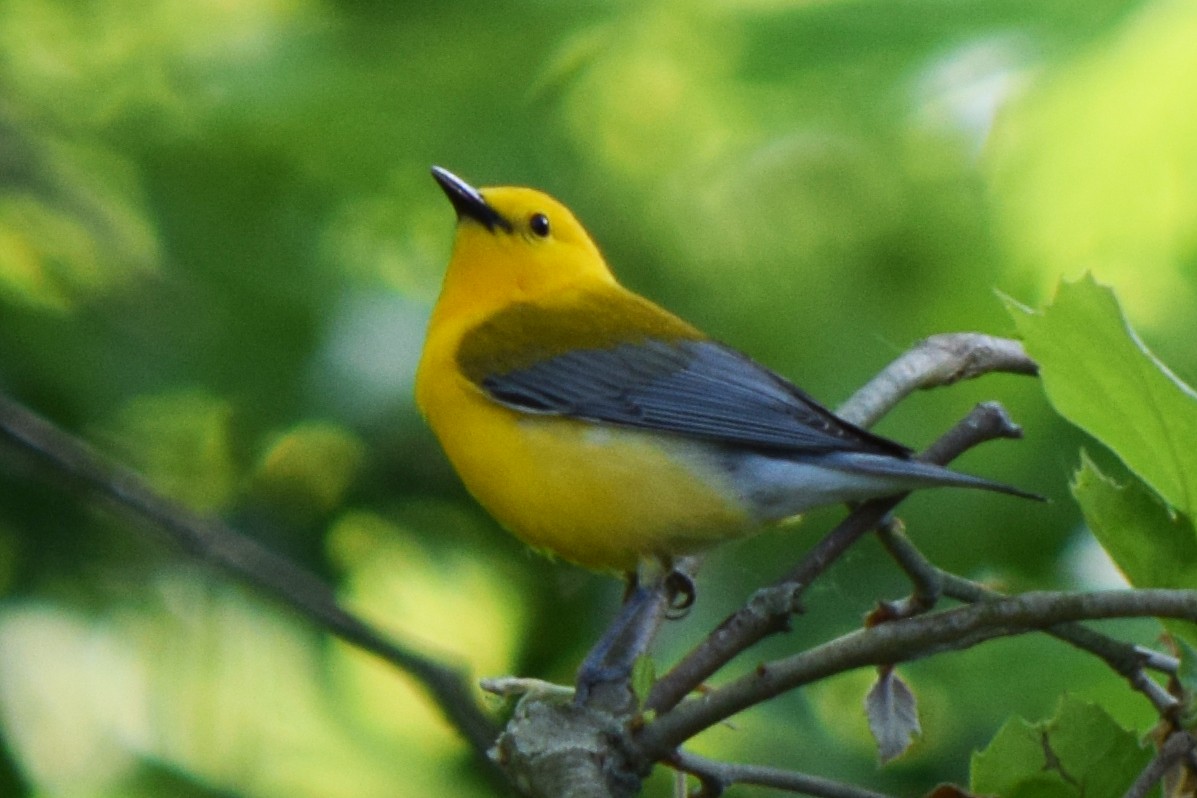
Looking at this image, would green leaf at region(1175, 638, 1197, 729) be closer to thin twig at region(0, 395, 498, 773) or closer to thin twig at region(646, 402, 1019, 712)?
thin twig at region(646, 402, 1019, 712)

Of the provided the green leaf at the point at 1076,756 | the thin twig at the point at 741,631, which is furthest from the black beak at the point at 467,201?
the green leaf at the point at 1076,756

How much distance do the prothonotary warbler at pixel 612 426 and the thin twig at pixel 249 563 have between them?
Result: 0.66 metres

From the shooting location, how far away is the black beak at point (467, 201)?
12.3 ft

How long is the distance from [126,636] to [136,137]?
132 cm

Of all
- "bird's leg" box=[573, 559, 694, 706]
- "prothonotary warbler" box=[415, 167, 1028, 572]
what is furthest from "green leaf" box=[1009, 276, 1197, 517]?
"prothonotary warbler" box=[415, 167, 1028, 572]

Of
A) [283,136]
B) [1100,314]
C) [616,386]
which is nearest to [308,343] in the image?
[283,136]

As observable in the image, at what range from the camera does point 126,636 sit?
12.2 feet

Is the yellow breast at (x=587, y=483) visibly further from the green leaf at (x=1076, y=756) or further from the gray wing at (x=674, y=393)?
the green leaf at (x=1076, y=756)

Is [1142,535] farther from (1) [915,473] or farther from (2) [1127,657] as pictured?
(1) [915,473]

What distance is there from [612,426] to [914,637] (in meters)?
1.85

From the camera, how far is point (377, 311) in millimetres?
4023

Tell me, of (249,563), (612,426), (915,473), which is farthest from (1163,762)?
(612,426)

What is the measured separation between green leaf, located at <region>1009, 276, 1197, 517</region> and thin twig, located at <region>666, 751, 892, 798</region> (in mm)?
443

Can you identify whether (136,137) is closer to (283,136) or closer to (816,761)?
(283,136)
